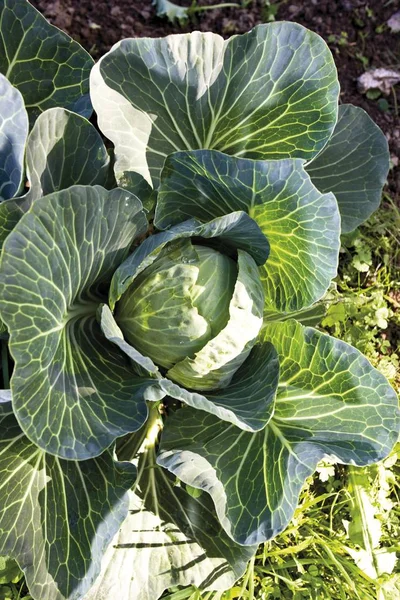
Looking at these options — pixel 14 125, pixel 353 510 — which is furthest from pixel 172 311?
pixel 353 510

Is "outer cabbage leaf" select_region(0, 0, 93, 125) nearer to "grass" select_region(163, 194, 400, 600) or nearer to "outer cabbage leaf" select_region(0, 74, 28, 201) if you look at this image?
"outer cabbage leaf" select_region(0, 74, 28, 201)

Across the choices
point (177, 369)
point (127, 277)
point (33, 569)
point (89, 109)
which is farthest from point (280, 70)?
point (33, 569)

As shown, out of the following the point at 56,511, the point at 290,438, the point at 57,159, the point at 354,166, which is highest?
the point at 57,159

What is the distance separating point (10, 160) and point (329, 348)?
110 centimetres

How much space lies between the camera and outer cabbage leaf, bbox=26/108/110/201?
5.49 feet

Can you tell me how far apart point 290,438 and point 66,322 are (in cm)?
77

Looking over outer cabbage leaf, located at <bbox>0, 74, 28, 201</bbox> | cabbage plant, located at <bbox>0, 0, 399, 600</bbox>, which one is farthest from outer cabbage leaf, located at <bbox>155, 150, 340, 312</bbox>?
outer cabbage leaf, located at <bbox>0, 74, 28, 201</bbox>

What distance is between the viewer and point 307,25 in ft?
10.0

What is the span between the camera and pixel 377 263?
9.48ft

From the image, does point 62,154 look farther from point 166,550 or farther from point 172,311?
point 166,550

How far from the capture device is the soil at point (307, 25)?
9.02 feet

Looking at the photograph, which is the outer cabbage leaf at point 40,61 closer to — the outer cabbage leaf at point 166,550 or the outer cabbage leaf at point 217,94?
the outer cabbage leaf at point 217,94

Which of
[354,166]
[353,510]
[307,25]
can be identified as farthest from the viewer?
[307,25]

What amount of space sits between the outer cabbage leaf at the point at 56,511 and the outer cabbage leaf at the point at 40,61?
1.05 m
